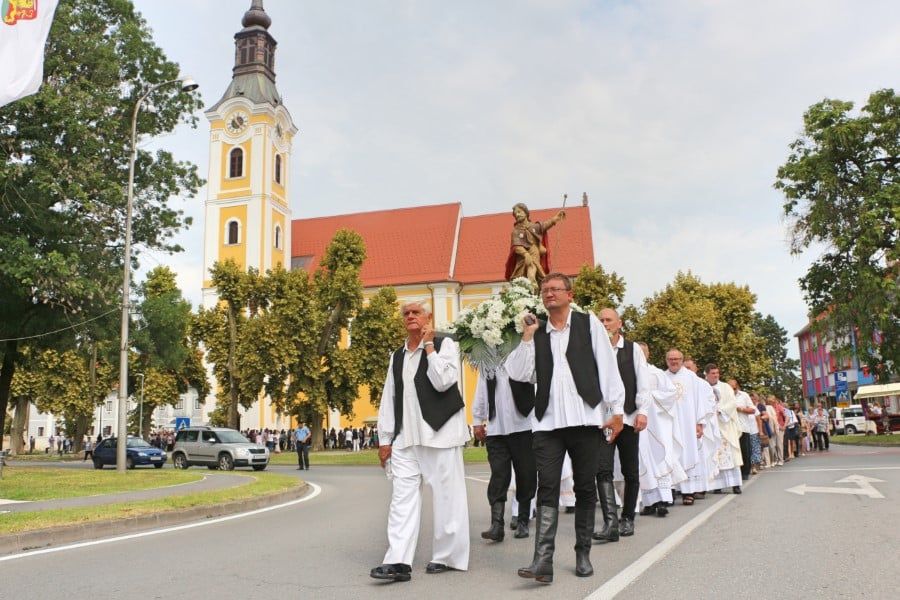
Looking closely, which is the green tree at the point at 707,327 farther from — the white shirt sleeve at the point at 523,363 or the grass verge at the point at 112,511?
the white shirt sleeve at the point at 523,363

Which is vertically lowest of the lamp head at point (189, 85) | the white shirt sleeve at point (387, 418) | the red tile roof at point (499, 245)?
the white shirt sleeve at point (387, 418)

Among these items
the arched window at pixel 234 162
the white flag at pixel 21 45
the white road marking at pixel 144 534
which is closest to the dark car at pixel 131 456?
the white road marking at pixel 144 534

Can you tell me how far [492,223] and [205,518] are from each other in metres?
54.8

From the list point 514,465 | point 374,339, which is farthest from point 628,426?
point 374,339

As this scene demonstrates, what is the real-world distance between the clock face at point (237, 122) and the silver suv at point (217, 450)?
33.6m

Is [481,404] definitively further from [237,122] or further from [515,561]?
[237,122]

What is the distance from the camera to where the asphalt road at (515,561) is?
4.95m

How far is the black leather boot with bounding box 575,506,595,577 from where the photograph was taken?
5.30m

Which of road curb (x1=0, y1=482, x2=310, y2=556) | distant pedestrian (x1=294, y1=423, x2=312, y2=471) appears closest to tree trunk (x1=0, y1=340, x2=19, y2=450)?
distant pedestrian (x1=294, y1=423, x2=312, y2=471)

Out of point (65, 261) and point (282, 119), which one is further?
point (282, 119)

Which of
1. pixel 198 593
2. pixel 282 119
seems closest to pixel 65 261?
pixel 198 593

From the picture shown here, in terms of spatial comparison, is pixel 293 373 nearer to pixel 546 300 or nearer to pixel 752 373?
pixel 752 373

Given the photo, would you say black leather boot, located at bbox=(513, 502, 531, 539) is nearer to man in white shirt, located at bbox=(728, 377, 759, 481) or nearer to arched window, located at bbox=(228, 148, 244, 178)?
man in white shirt, located at bbox=(728, 377, 759, 481)

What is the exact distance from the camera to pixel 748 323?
4984 centimetres
